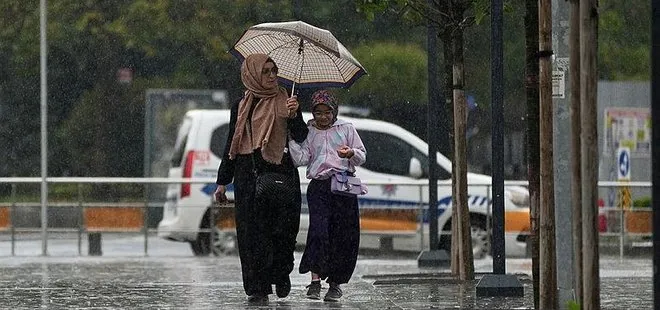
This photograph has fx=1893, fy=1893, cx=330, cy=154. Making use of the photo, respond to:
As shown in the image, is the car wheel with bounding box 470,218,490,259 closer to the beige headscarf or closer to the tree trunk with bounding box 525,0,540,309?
the beige headscarf

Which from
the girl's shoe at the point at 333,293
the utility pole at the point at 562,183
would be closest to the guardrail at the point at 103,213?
the girl's shoe at the point at 333,293

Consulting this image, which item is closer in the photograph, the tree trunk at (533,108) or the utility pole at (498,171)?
the tree trunk at (533,108)

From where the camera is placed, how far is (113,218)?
76.4 ft

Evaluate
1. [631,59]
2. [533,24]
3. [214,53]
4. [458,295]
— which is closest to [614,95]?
[631,59]

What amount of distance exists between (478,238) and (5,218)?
230 inches

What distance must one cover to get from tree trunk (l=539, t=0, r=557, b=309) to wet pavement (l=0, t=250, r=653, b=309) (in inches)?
64.7

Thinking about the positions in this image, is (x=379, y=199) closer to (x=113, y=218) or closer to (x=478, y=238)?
(x=478, y=238)

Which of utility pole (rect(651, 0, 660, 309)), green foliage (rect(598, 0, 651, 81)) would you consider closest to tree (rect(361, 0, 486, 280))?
utility pole (rect(651, 0, 660, 309))

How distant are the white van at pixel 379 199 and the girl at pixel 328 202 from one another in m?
9.85

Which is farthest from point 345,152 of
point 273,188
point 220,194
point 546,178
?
point 546,178

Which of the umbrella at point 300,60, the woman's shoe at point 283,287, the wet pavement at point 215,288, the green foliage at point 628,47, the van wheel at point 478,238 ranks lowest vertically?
the wet pavement at point 215,288

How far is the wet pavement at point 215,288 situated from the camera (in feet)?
39.9

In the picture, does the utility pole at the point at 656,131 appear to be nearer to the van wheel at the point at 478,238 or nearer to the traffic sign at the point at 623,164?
the van wheel at the point at 478,238

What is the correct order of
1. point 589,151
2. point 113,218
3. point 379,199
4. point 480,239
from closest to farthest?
point 589,151
point 480,239
point 113,218
point 379,199
